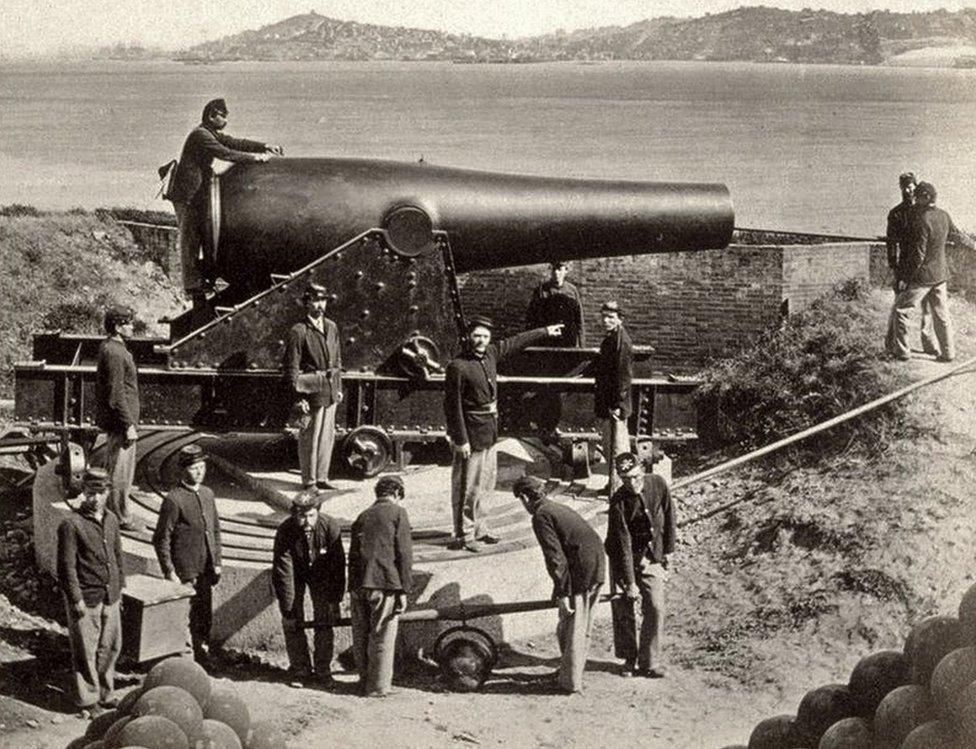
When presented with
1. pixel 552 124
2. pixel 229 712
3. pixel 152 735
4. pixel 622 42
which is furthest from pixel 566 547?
pixel 552 124

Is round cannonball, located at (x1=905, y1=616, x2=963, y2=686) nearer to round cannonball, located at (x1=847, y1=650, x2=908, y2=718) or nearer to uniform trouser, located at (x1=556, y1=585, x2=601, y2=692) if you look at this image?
round cannonball, located at (x1=847, y1=650, x2=908, y2=718)

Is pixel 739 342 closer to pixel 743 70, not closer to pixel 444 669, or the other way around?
pixel 743 70

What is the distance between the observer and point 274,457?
9445mm

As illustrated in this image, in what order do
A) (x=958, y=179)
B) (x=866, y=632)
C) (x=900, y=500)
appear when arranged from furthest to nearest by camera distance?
(x=958, y=179), (x=900, y=500), (x=866, y=632)

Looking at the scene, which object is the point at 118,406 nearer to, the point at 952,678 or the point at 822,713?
the point at 822,713

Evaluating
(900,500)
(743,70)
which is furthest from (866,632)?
(743,70)

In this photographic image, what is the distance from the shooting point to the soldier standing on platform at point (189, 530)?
7.21m

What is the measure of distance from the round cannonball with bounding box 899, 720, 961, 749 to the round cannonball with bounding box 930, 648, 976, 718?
0.05 metres

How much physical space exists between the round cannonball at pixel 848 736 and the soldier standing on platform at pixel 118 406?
4.39m

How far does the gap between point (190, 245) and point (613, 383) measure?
281cm

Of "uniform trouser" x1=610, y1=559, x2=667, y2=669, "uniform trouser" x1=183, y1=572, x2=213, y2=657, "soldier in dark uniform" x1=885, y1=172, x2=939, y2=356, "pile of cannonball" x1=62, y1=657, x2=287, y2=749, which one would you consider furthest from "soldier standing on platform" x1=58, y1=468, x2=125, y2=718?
"soldier in dark uniform" x1=885, y1=172, x2=939, y2=356

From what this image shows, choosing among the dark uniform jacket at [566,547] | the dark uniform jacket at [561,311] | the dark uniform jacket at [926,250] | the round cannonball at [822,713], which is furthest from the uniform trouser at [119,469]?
the dark uniform jacket at [926,250]

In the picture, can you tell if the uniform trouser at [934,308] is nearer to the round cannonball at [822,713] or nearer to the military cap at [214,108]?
the military cap at [214,108]

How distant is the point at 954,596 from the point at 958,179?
12.0 feet
